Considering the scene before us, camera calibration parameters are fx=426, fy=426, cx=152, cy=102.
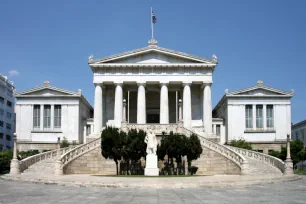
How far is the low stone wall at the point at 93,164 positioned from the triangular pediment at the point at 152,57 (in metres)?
23.2

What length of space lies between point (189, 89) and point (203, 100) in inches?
119

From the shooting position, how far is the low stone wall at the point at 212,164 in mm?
42375

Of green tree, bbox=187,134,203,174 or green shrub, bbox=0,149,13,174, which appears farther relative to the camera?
green shrub, bbox=0,149,13,174

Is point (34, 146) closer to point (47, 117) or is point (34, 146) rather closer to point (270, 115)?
point (47, 117)

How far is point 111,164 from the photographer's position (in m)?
45.4

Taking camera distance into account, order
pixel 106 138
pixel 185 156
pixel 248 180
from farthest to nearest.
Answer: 1. pixel 185 156
2. pixel 106 138
3. pixel 248 180

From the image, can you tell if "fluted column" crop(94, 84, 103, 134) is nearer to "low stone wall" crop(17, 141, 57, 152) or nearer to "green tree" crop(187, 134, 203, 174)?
"low stone wall" crop(17, 141, 57, 152)

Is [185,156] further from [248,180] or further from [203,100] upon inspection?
[203,100]

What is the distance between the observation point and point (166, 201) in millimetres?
18297

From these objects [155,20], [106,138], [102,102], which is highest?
[155,20]

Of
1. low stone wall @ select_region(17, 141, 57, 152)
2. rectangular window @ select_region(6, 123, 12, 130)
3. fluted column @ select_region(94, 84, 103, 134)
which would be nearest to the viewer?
fluted column @ select_region(94, 84, 103, 134)

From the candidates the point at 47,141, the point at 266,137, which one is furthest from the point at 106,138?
the point at 266,137

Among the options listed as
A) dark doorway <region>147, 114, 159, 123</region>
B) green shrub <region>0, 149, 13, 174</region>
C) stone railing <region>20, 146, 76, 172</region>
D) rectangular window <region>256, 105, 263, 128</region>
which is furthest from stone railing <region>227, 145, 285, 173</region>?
dark doorway <region>147, 114, 159, 123</region>

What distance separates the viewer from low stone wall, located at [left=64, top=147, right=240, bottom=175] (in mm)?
42906
